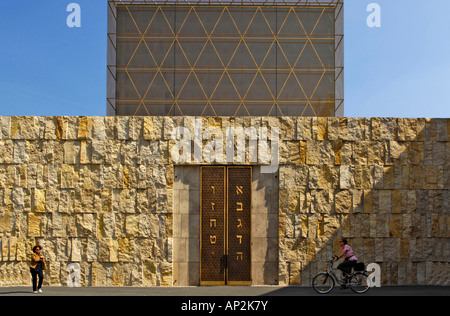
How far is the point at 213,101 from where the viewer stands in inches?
1090

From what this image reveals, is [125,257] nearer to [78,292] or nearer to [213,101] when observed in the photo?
[78,292]

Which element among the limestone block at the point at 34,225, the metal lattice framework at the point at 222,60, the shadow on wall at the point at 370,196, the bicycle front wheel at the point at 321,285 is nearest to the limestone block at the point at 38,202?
the limestone block at the point at 34,225

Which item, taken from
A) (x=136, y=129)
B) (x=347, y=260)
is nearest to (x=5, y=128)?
(x=136, y=129)

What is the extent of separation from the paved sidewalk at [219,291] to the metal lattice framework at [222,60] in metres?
14.1

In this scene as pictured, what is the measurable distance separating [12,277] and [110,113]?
46.6 ft

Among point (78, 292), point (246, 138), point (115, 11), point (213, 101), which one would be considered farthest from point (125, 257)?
point (115, 11)

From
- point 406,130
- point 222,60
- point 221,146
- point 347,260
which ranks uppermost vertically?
point 222,60

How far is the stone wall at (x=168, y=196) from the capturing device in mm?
15719

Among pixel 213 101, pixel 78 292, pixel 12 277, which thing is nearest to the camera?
pixel 78 292

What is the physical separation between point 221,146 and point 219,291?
4675 mm

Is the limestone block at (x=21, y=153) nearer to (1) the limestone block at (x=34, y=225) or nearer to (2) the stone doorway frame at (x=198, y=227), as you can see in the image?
(1) the limestone block at (x=34, y=225)

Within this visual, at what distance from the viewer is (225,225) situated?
1579 cm

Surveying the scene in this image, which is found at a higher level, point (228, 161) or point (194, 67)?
point (194, 67)

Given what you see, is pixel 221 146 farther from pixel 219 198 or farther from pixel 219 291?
pixel 219 291
